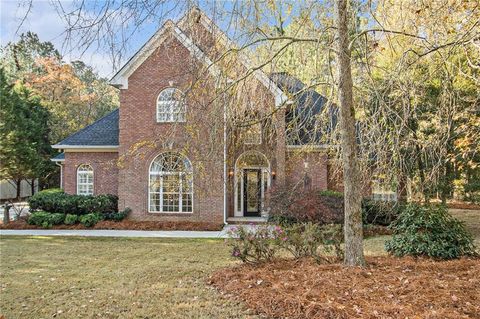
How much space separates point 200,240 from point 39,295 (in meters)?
6.97

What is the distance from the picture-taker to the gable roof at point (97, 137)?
745 inches

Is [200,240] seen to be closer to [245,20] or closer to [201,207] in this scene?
[201,207]

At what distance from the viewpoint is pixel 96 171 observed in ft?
62.8

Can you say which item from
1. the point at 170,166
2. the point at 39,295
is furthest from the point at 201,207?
the point at 39,295

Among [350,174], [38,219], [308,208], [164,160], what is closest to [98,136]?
[38,219]

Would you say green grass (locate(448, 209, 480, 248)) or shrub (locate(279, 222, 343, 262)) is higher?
shrub (locate(279, 222, 343, 262))

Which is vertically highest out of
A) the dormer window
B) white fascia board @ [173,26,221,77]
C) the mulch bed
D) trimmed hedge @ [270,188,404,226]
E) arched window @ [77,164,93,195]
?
white fascia board @ [173,26,221,77]

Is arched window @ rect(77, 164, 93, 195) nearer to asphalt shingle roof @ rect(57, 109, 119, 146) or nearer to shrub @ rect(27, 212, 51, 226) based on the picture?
asphalt shingle roof @ rect(57, 109, 119, 146)

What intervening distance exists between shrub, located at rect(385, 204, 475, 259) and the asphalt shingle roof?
46.4 ft

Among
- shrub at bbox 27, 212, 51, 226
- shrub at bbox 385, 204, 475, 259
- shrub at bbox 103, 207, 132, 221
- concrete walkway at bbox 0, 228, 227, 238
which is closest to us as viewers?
shrub at bbox 385, 204, 475, 259

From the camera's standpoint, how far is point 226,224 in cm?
1680

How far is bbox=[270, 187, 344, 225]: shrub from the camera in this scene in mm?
14650

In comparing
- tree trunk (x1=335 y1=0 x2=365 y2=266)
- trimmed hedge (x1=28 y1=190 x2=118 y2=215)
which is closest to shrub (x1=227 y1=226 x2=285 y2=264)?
tree trunk (x1=335 y1=0 x2=365 y2=266)

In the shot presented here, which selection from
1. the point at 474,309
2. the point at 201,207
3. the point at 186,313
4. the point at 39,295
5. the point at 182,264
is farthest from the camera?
the point at 201,207
